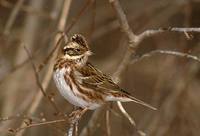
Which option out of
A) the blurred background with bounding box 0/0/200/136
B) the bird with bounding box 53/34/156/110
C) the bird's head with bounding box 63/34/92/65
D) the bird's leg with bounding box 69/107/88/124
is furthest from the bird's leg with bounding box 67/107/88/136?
the blurred background with bounding box 0/0/200/136

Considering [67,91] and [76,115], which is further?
[67,91]

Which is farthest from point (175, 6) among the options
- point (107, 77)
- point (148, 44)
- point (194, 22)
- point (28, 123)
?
point (28, 123)

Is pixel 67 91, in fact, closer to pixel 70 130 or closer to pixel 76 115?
pixel 76 115

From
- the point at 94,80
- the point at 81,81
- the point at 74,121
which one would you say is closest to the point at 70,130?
the point at 74,121

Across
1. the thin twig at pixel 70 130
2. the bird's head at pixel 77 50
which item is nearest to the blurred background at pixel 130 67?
the bird's head at pixel 77 50

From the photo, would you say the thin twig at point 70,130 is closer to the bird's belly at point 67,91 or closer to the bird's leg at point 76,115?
the bird's leg at point 76,115

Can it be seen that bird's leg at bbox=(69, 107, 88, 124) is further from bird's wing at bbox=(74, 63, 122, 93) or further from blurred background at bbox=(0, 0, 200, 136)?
blurred background at bbox=(0, 0, 200, 136)
